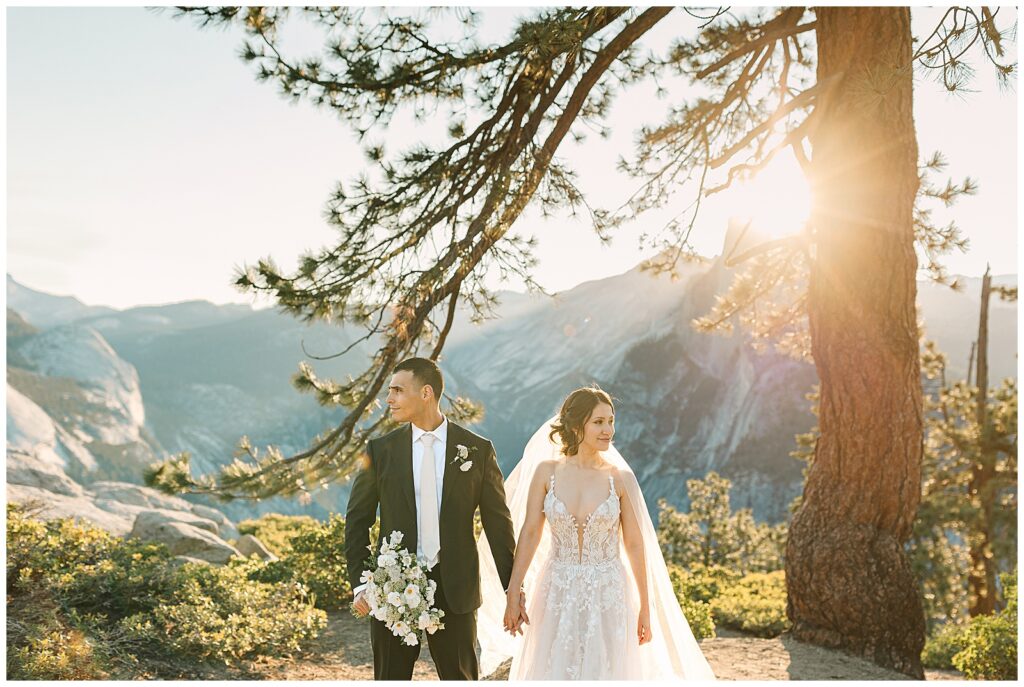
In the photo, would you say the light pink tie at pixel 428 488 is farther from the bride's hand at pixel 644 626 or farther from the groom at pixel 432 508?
the bride's hand at pixel 644 626

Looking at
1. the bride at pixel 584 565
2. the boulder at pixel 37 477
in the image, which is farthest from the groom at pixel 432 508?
the boulder at pixel 37 477

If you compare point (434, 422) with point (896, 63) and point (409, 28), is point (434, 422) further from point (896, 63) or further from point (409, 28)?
point (896, 63)

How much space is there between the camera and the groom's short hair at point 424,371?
3.21 metres

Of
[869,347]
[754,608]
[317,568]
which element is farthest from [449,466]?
[754,608]

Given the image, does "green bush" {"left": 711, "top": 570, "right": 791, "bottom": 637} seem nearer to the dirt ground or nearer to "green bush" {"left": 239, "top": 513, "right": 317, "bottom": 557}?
the dirt ground

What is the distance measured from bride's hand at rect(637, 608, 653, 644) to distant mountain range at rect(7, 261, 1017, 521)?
3.05 metres

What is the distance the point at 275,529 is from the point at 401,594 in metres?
10.1

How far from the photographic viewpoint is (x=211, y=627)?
491 centimetres

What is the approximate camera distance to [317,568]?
6918 mm

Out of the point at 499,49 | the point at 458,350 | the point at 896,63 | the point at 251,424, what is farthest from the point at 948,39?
the point at 251,424

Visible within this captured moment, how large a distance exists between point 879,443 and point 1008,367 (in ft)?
106

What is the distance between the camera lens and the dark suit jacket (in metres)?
3.14

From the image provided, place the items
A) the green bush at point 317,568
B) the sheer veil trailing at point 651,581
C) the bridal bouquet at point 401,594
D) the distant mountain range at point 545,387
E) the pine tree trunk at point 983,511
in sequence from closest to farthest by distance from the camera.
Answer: the bridal bouquet at point 401,594
the sheer veil trailing at point 651,581
the green bush at point 317,568
the pine tree trunk at point 983,511
the distant mountain range at point 545,387

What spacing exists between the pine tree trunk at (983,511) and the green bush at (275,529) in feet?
28.3
